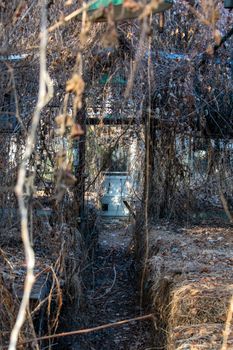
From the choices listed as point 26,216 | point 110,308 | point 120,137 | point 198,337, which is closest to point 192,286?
point 198,337

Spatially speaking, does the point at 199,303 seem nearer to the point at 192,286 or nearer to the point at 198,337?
the point at 192,286

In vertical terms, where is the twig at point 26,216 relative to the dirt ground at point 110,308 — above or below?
above

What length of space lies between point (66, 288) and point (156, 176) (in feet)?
15.6

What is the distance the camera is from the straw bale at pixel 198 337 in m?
4.30

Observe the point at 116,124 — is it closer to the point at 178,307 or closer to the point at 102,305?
the point at 102,305

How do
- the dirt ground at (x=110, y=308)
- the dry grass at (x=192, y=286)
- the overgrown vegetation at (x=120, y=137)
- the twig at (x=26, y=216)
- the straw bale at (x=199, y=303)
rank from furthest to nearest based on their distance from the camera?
the dirt ground at (x=110, y=308), the overgrown vegetation at (x=120, y=137), the straw bale at (x=199, y=303), the dry grass at (x=192, y=286), the twig at (x=26, y=216)

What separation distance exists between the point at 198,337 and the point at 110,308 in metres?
4.49

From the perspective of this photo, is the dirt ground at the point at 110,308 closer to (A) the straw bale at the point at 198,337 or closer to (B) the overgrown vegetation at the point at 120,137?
(B) the overgrown vegetation at the point at 120,137

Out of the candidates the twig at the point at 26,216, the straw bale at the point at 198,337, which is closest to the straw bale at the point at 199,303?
the straw bale at the point at 198,337

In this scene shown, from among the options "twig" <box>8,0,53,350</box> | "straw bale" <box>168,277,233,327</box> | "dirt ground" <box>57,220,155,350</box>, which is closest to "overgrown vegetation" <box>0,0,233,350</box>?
"straw bale" <box>168,277,233,327</box>

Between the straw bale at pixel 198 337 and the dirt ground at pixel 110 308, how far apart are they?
70.3 inches

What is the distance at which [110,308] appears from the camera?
8.93 meters

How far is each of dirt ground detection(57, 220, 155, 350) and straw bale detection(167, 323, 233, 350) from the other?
5.86ft

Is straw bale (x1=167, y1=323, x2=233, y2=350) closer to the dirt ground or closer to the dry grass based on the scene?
the dry grass
